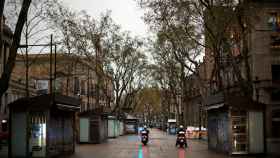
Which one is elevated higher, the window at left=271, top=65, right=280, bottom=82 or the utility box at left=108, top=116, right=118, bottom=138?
the window at left=271, top=65, right=280, bottom=82

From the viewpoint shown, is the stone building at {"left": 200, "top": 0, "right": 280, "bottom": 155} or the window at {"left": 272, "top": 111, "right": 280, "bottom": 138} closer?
the stone building at {"left": 200, "top": 0, "right": 280, "bottom": 155}

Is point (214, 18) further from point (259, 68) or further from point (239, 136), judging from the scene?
point (259, 68)

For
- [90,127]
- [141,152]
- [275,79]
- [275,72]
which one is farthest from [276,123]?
[141,152]

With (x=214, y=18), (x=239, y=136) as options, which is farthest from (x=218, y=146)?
(x=214, y=18)

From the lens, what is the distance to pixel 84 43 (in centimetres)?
5675

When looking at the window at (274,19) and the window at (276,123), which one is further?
the window at (274,19)

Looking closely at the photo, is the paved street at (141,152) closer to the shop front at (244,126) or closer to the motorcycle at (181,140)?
the motorcycle at (181,140)

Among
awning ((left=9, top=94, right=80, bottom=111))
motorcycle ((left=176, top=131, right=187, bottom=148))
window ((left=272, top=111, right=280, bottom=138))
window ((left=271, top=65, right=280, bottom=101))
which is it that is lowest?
motorcycle ((left=176, top=131, right=187, bottom=148))

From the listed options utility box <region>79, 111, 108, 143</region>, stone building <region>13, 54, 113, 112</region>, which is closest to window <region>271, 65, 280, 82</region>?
stone building <region>13, 54, 113, 112</region>

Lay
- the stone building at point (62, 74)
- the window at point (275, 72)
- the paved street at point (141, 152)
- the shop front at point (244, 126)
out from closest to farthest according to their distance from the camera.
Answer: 1. the shop front at point (244, 126)
2. the paved street at point (141, 152)
3. the window at point (275, 72)
4. the stone building at point (62, 74)

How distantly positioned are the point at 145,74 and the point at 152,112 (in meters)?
101

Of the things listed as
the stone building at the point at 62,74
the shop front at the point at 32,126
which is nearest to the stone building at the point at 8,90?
the stone building at the point at 62,74

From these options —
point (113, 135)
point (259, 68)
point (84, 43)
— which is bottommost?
point (113, 135)

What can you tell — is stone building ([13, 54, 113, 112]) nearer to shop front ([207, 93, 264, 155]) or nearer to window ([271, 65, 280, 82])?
shop front ([207, 93, 264, 155])
